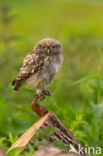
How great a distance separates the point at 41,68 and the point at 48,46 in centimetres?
27

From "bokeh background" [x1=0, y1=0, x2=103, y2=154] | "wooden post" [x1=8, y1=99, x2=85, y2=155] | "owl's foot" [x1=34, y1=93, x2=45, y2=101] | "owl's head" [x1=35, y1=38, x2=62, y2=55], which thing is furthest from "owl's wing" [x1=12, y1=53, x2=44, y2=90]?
"wooden post" [x1=8, y1=99, x2=85, y2=155]

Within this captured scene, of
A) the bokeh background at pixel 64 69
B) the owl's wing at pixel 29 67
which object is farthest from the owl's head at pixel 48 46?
the bokeh background at pixel 64 69

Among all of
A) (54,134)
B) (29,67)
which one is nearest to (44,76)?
(29,67)

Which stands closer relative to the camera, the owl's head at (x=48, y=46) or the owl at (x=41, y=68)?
the owl at (x=41, y=68)

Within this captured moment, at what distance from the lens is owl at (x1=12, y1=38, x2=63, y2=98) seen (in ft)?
26.9

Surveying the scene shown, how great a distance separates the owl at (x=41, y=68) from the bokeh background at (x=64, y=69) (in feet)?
1.72

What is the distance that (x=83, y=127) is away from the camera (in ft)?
32.5

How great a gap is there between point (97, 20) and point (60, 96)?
814cm

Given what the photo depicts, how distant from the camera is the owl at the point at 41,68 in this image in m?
8.21

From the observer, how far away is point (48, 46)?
834 centimetres

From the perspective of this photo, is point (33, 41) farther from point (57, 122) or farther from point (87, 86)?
point (57, 122)

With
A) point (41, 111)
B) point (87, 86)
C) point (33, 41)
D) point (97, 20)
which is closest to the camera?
point (41, 111)

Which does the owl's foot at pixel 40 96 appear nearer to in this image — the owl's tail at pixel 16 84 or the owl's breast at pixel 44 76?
the owl's breast at pixel 44 76

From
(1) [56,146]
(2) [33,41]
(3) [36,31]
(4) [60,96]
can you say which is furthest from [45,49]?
(3) [36,31]
